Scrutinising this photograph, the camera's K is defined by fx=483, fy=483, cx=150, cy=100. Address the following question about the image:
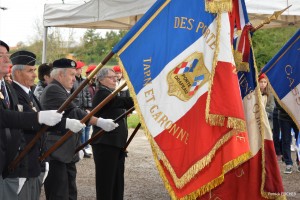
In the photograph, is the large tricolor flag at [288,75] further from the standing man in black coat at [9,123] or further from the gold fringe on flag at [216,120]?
the standing man in black coat at [9,123]

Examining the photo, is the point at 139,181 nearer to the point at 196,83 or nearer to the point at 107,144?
the point at 107,144

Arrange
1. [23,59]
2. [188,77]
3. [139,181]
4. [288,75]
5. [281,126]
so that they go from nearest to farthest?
[188,77] → [23,59] → [288,75] → [139,181] → [281,126]

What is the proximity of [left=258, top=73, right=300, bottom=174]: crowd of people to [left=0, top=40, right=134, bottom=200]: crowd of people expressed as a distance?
3732mm

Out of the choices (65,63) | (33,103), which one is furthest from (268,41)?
(33,103)

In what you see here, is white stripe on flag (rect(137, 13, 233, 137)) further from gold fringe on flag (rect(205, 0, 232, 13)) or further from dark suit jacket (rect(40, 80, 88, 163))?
dark suit jacket (rect(40, 80, 88, 163))

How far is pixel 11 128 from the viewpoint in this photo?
369 cm

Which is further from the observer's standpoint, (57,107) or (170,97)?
(57,107)

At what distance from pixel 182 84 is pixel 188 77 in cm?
7

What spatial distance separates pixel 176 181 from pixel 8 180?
1338mm

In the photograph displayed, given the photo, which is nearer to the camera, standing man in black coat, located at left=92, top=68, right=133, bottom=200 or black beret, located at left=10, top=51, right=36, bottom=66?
black beret, located at left=10, top=51, right=36, bottom=66

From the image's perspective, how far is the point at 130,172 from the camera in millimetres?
8953

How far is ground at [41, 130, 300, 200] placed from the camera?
7.10m

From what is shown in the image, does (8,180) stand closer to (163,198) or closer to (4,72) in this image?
(4,72)

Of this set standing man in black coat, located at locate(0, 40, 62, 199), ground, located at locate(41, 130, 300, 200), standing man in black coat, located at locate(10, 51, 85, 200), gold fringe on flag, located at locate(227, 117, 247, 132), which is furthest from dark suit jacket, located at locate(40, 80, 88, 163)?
ground, located at locate(41, 130, 300, 200)
